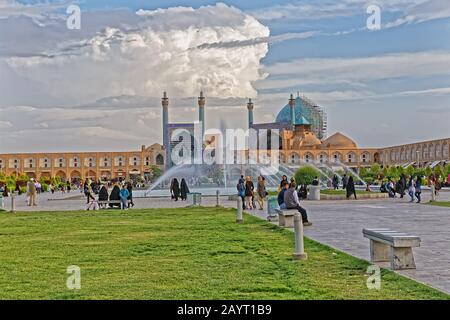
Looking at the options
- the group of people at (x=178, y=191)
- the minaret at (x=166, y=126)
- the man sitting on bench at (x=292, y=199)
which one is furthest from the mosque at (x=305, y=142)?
the man sitting on bench at (x=292, y=199)

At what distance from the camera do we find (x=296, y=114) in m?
102

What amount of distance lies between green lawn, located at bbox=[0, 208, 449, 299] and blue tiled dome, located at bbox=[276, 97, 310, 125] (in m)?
88.3

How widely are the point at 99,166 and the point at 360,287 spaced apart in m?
98.0

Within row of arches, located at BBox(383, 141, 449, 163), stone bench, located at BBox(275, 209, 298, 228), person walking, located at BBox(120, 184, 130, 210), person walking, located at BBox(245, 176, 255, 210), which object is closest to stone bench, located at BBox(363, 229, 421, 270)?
stone bench, located at BBox(275, 209, 298, 228)

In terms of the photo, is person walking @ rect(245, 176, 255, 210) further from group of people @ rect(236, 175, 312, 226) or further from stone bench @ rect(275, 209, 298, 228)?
stone bench @ rect(275, 209, 298, 228)

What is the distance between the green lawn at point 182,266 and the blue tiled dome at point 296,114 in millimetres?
88269

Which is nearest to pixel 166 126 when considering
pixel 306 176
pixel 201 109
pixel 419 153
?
pixel 201 109

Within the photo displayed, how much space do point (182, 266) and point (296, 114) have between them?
9417 centimetres

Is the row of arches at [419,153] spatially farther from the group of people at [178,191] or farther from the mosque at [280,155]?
the group of people at [178,191]

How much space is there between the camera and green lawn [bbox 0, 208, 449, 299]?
682 centimetres

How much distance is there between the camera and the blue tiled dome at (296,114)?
102 meters

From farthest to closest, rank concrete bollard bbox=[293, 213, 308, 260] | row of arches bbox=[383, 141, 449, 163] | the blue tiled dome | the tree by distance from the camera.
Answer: the blue tiled dome → row of arches bbox=[383, 141, 449, 163] → the tree → concrete bollard bbox=[293, 213, 308, 260]
